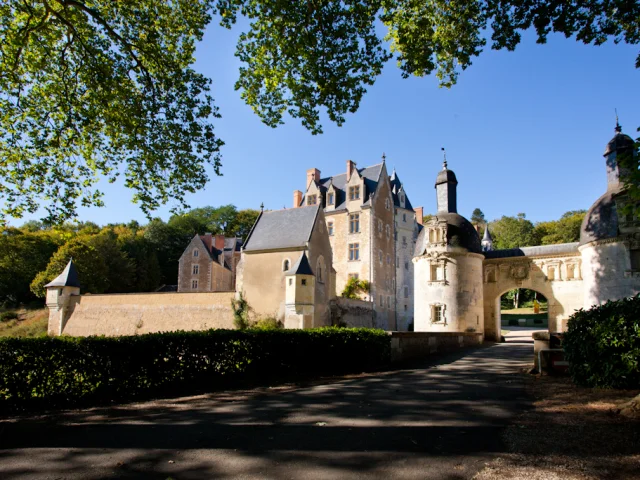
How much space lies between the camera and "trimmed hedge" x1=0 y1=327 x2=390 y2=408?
24.1 feet

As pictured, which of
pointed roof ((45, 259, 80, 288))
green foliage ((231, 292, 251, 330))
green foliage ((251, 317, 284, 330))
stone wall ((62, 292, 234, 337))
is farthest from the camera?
pointed roof ((45, 259, 80, 288))

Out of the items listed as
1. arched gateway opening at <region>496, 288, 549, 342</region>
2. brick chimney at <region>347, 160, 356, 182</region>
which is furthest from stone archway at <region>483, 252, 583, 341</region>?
Result: brick chimney at <region>347, 160, 356, 182</region>

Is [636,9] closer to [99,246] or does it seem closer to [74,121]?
[74,121]

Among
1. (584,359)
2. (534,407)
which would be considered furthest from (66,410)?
(584,359)

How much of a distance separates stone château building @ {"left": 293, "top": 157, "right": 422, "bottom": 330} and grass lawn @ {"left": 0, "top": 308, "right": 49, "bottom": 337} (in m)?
24.5

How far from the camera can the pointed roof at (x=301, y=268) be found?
21938 mm

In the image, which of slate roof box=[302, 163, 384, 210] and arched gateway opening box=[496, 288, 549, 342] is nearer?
slate roof box=[302, 163, 384, 210]

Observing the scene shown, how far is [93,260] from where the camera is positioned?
140 feet

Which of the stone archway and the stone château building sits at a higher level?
the stone château building

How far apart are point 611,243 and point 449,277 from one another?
7.80 m

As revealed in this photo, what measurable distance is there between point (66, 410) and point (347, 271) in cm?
2954

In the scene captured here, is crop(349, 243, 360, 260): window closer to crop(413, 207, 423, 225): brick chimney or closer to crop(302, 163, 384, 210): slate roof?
crop(302, 163, 384, 210): slate roof

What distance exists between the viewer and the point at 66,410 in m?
7.33

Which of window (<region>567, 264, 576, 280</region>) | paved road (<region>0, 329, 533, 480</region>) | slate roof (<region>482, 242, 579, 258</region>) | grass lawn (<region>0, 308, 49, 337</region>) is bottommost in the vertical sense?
grass lawn (<region>0, 308, 49, 337</region>)
